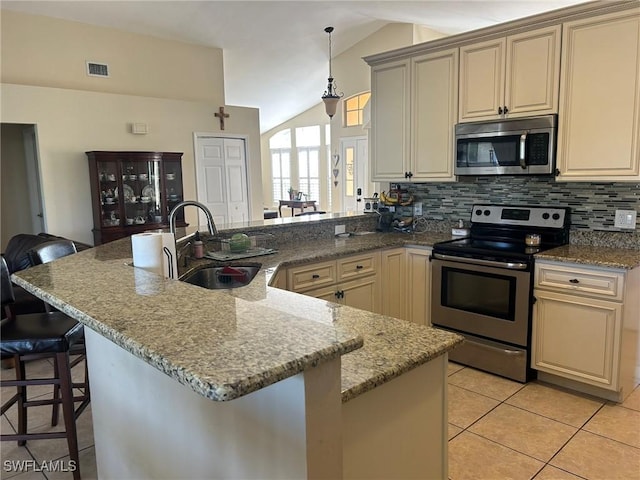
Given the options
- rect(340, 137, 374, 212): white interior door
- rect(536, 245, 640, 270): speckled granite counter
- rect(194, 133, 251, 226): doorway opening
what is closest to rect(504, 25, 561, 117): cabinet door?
rect(536, 245, 640, 270): speckled granite counter

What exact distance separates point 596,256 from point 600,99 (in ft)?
3.25

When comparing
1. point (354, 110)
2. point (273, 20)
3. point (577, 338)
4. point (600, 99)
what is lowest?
point (577, 338)

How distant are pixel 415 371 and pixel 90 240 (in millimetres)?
5331

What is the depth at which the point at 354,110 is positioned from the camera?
29.1 feet

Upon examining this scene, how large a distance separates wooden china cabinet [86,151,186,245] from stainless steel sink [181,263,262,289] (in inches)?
131

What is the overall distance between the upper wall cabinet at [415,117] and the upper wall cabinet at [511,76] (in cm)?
12

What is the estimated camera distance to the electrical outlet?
10.1 ft

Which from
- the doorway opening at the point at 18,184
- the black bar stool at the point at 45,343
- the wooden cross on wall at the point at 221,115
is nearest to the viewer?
the black bar stool at the point at 45,343

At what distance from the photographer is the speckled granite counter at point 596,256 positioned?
2.70m

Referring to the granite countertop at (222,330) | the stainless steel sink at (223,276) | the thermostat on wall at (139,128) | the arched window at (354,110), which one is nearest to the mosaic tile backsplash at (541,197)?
the stainless steel sink at (223,276)

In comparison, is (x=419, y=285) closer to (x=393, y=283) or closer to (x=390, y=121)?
(x=393, y=283)

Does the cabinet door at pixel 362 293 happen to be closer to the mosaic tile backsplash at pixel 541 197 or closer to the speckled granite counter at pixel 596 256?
the mosaic tile backsplash at pixel 541 197

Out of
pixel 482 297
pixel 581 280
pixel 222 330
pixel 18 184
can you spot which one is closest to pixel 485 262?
pixel 482 297

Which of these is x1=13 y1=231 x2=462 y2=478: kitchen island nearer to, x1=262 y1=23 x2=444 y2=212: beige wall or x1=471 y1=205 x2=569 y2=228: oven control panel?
x1=471 y1=205 x2=569 y2=228: oven control panel
